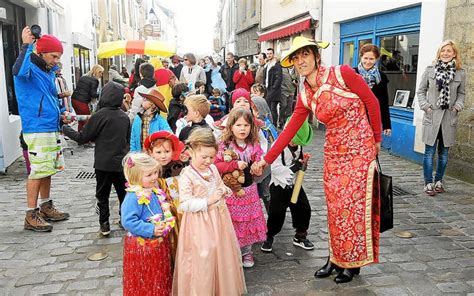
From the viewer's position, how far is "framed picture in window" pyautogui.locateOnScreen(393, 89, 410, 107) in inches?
329

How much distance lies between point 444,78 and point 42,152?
4788 mm

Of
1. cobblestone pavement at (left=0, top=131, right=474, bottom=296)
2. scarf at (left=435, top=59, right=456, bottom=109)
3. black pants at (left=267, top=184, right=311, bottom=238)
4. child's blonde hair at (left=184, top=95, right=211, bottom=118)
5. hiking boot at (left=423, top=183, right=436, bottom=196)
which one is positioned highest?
scarf at (left=435, top=59, right=456, bottom=109)

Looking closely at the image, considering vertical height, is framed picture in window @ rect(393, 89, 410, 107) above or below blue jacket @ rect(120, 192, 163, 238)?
above

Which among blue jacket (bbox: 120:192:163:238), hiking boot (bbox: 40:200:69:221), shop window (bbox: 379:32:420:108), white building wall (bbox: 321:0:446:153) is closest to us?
blue jacket (bbox: 120:192:163:238)

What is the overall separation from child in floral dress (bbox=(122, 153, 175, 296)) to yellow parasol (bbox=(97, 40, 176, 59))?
1056 cm

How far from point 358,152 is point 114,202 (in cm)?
351

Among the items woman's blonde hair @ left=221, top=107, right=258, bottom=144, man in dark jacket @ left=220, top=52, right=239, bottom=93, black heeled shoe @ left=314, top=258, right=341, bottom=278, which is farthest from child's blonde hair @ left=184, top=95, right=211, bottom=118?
man in dark jacket @ left=220, top=52, right=239, bottom=93

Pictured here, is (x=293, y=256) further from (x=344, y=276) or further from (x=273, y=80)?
(x=273, y=80)

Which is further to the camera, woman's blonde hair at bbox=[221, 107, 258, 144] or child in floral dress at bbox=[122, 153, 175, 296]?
woman's blonde hair at bbox=[221, 107, 258, 144]

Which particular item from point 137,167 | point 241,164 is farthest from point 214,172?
point 137,167

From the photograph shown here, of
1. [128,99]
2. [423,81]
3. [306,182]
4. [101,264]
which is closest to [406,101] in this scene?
[423,81]

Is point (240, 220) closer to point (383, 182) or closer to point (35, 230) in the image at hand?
point (383, 182)

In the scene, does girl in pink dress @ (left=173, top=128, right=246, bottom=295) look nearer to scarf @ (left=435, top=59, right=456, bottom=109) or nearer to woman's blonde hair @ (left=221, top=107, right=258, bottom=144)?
woman's blonde hair @ (left=221, top=107, right=258, bottom=144)

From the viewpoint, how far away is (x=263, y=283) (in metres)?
3.44
